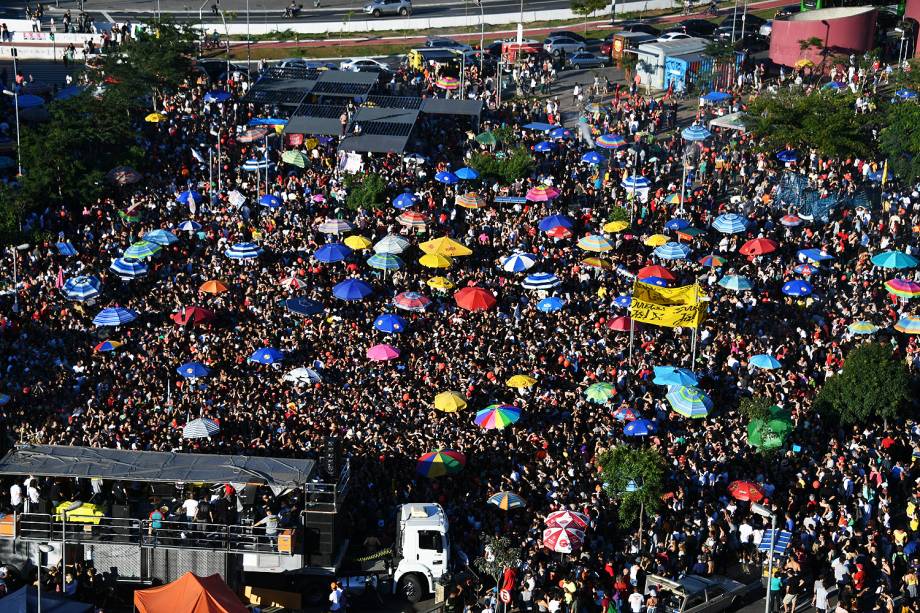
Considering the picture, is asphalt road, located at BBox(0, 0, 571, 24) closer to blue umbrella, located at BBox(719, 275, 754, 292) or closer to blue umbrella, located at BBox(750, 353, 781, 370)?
blue umbrella, located at BBox(719, 275, 754, 292)

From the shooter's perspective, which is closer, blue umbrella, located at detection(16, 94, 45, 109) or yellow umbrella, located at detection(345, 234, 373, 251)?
yellow umbrella, located at detection(345, 234, 373, 251)

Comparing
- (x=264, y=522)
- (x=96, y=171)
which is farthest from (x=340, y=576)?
(x=96, y=171)

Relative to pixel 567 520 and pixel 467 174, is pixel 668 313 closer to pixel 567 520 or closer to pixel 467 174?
pixel 567 520

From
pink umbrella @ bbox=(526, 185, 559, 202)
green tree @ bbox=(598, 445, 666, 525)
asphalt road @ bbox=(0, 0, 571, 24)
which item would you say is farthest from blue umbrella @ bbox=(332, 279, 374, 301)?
asphalt road @ bbox=(0, 0, 571, 24)

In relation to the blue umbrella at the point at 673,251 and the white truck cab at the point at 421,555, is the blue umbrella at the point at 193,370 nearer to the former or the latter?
the white truck cab at the point at 421,555

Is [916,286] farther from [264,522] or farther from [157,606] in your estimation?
[157,606]

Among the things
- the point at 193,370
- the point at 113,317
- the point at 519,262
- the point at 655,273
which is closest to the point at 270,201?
the point at 113,317

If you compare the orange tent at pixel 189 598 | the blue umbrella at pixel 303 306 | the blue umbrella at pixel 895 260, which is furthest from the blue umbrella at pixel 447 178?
the orange tent at pixel 189 598

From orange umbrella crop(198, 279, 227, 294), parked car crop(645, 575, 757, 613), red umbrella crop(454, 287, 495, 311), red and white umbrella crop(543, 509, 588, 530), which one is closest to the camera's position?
parked car crop(645, 575, 757, 613)
